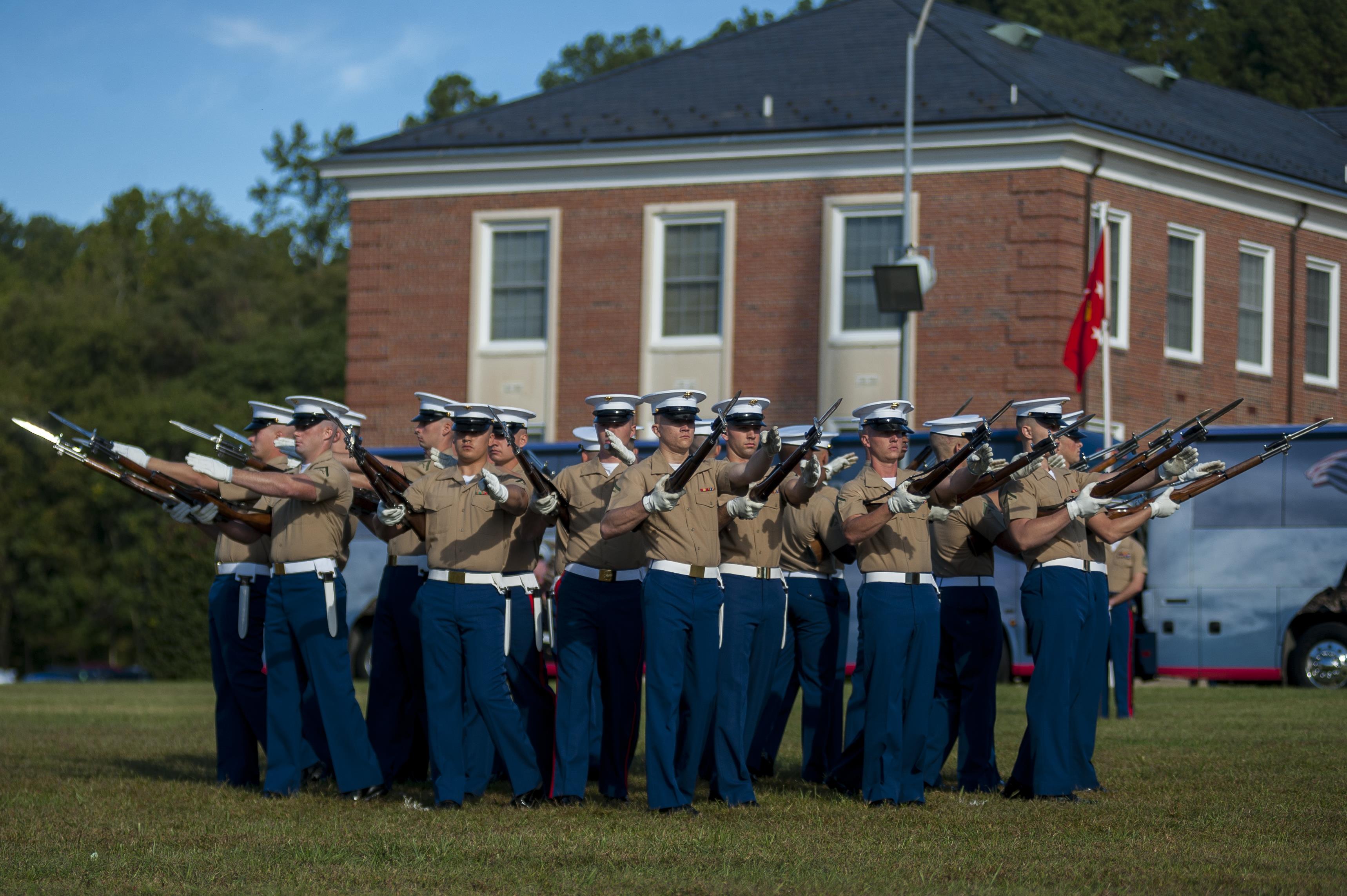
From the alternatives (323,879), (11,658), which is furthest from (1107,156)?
(11,658)

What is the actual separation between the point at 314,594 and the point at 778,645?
9.51 ft

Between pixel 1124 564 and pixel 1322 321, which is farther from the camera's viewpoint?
pixel 1322 321

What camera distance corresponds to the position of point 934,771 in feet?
35.5

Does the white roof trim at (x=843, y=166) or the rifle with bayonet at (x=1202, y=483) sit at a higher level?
the white roof trim at (x=843, y=166)

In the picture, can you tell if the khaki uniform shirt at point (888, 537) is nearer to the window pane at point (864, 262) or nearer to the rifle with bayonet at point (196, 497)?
the rifle with bayonet at point (196, 497)

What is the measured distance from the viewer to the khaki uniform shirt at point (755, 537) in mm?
10656

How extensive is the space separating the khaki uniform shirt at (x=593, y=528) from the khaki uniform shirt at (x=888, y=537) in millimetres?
1259

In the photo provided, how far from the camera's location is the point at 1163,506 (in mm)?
10273

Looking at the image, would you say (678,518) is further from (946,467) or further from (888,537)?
(946,467)

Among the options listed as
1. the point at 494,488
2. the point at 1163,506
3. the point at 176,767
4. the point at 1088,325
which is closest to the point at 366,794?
the point at 494,488

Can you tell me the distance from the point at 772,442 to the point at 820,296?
19.5 m

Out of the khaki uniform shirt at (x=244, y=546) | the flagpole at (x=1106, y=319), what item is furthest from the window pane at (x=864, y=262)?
the khaki uniform shirt at (x=244, y=546)

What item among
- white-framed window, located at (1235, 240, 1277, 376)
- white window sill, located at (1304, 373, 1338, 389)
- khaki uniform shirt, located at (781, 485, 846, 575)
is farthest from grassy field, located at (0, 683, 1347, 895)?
white window sill, located at (1304, 373, 1338, 389)

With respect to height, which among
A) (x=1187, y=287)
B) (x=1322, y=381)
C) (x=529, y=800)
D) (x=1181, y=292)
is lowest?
(x=529, y=800)
